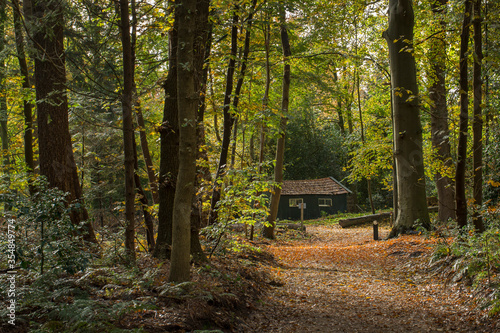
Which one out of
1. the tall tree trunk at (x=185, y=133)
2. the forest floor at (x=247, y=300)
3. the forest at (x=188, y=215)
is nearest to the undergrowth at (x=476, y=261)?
the forest at (x=188, y=215)

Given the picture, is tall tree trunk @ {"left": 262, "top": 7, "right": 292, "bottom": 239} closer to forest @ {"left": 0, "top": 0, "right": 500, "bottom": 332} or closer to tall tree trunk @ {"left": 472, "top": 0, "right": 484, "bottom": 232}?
forest @ {"left": 0, "top": 0, "right": 500, "bottom": 332}

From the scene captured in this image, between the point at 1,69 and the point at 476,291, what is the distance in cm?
1142

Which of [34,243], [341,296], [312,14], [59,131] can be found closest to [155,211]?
[59,131]

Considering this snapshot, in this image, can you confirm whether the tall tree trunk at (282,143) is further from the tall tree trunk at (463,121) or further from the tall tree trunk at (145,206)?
the tall tree trunk at (463,121)

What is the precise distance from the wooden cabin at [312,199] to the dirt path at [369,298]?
1932cm

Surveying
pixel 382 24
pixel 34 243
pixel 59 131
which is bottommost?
pixel 34 243

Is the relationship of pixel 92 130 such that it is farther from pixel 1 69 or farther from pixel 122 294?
pixel 122 294

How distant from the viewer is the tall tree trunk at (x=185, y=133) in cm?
460

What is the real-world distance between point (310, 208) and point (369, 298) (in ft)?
77.9

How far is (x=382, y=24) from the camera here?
17.4 meters

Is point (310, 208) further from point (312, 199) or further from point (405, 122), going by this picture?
point (405, 122)

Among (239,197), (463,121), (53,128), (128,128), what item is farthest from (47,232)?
(463,121)

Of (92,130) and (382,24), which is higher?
(382,24)

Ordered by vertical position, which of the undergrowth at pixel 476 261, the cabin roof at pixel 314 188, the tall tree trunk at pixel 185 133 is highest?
the tall tree trunk at pixel 185 133
